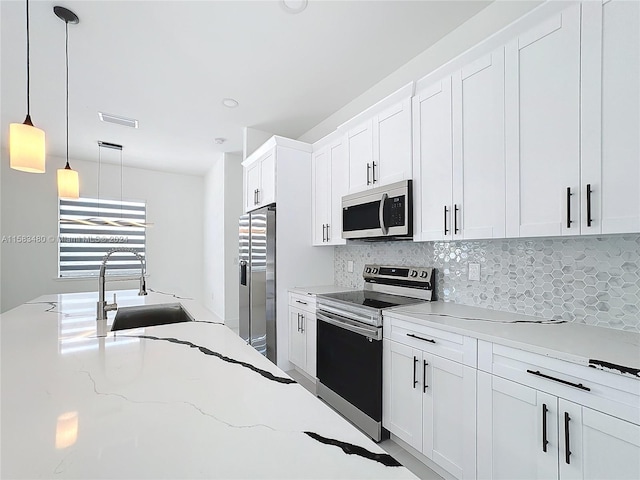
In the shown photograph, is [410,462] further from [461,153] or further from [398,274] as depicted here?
[461,153]

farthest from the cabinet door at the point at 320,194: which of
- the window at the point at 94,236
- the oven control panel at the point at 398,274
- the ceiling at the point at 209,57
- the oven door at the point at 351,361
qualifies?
the window at the point at 94,236

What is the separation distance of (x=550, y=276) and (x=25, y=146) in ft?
9.41

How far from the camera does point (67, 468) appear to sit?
536mm

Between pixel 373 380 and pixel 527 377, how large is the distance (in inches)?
37.9

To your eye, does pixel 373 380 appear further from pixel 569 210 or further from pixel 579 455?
pixel 569 210

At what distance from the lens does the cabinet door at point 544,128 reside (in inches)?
54.3

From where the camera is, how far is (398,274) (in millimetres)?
2564

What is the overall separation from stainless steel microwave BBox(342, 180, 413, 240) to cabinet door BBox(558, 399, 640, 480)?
4.26 ft

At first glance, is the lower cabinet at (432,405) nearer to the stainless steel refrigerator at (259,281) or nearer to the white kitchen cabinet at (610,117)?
the white kitchen cabinet at (610,117)

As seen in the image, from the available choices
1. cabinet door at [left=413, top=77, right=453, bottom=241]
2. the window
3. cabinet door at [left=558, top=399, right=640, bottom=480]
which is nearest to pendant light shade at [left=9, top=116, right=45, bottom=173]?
cabinet door at [left=413, top=77, right=453, bottom=241]

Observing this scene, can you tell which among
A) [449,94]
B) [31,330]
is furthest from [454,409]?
[31,330]

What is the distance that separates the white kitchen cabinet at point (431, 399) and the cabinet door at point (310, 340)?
87cm

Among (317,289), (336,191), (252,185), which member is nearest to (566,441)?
(317,289)

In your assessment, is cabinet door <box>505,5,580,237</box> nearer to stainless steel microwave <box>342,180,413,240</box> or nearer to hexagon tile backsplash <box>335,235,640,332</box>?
hexagon tile backsplash <box>335,235,640,332</box>
